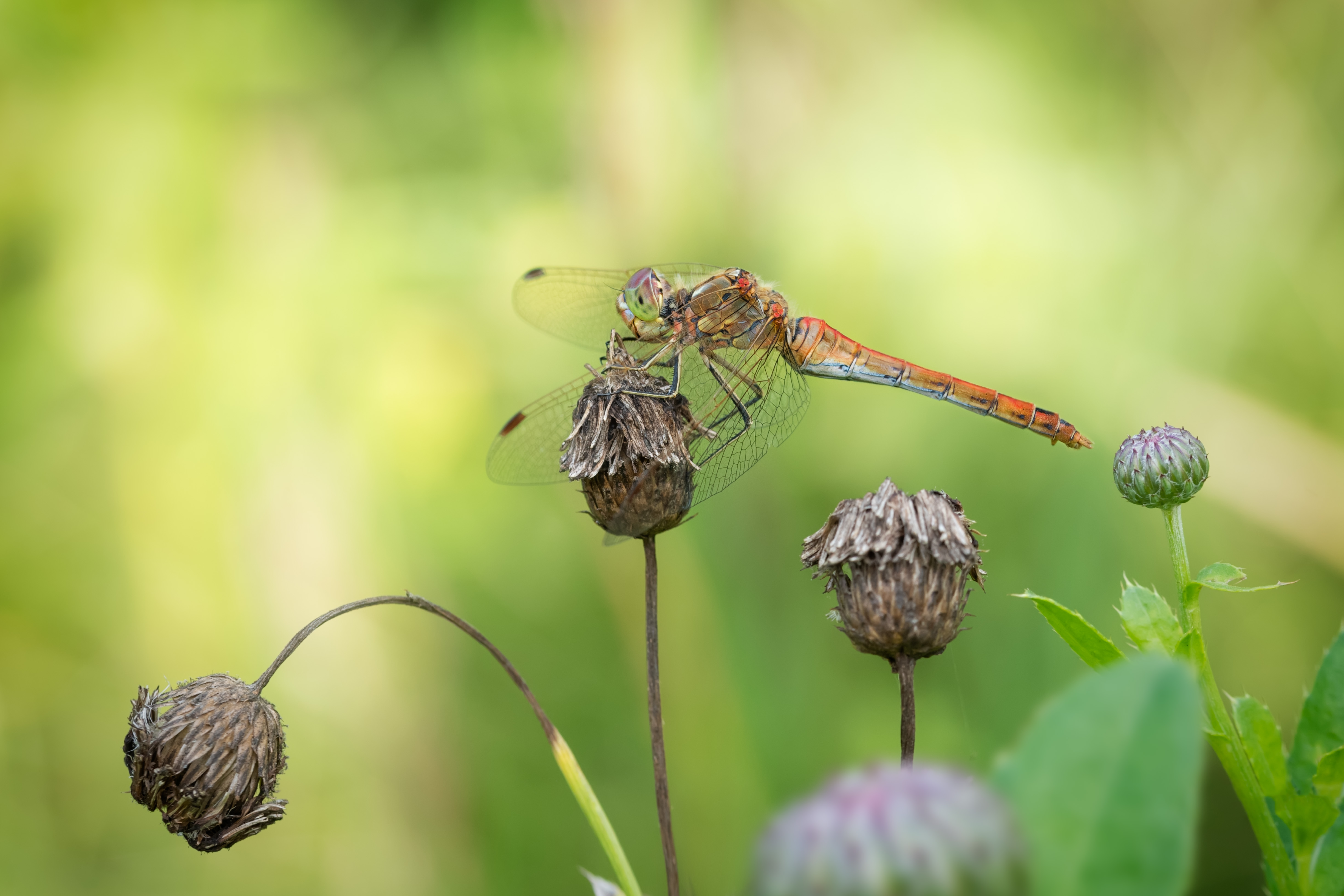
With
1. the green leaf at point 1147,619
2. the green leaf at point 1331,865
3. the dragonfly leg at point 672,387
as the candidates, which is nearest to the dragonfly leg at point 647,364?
the dragonfly leg at point 672,387

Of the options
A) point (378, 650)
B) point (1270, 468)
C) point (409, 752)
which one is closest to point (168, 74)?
point (378, 650)

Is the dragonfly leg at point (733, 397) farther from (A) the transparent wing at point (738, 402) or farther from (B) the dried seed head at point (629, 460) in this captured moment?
(B) the dried seed head at point (629, 460)

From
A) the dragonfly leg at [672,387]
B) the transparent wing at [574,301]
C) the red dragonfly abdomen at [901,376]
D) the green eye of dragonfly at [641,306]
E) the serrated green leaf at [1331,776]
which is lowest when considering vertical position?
the serrated green leaf at [1331,776]

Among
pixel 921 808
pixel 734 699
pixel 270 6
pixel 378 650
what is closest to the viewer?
pixel 921 808

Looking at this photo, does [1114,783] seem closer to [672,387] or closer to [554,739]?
[554,739]

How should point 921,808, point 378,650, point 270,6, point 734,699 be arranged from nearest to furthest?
point 921,808 < point 734,699 < point 378,650 < point 270,6

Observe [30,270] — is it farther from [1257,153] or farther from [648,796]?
[1257,153]
